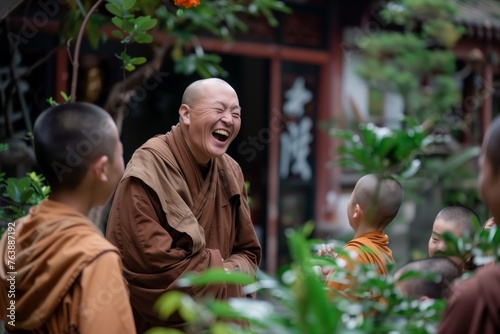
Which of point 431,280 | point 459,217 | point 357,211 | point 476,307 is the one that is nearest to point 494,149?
point 476,307

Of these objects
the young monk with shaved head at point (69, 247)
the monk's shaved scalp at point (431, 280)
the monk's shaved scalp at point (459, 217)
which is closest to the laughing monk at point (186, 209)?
the monk's shaved scalp at point (459, 217)

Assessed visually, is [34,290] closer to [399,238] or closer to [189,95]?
[189,95]

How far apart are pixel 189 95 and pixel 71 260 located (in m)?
1.69

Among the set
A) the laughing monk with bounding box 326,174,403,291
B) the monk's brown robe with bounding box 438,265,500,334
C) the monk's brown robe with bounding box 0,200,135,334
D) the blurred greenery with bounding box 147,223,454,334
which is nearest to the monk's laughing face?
the laughing monk with bounding box 326,174,403,291

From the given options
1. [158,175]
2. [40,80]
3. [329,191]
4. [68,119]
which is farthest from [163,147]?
[329,191]

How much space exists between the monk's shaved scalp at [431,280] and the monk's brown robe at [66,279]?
0.82m

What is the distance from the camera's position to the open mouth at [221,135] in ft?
13.2

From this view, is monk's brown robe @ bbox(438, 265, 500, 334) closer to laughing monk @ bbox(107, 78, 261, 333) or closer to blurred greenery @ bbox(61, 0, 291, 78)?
laughing monk @ bbox(107, 78, 261, 333)

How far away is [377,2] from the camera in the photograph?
10.5 metres

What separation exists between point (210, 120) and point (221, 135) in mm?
94

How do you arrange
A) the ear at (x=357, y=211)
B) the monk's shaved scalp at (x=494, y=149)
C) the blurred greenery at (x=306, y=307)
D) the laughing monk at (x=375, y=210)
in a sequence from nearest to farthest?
the blurred greenery at (x=306, y=307), the monk's shaved scalp at (x=494, y=149), the laughing monk at (x=375, y=210), the ear at (x=357, y=211)

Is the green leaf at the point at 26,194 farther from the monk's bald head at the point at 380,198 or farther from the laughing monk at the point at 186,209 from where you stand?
the monk's bald head at the point at 380,198

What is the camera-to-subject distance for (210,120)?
13.1 ft

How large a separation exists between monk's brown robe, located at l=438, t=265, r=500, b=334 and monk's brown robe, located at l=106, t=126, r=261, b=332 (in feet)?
6.22
